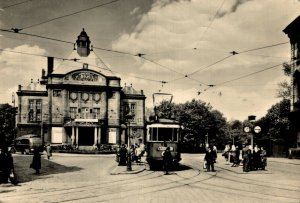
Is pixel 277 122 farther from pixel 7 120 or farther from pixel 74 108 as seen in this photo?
pixel 7 120

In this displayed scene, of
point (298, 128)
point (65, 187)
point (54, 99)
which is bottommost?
point (65, 187)

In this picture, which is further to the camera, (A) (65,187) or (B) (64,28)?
(B) (64,28)

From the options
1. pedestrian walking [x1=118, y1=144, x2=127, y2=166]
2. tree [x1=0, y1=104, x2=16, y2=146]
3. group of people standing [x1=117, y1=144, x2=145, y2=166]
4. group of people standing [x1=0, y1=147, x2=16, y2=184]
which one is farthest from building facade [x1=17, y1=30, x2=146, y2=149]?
group of people standing [x1=0, y1=147, x2=16, y2=184]

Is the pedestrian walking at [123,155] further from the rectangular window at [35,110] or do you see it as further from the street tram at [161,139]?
the rectangular window at [35,110]

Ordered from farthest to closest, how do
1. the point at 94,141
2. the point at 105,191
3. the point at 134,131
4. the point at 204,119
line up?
the point at 204,119 < the point at 134,131 < the point at 94,141 < the point at 105,191

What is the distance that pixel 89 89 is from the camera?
61.4m

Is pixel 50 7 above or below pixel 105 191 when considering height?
above

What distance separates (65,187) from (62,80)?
4758 centimetres

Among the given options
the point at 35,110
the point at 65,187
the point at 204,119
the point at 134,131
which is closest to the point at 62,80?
A: the point at 35,110

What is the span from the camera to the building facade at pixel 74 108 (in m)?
59.9

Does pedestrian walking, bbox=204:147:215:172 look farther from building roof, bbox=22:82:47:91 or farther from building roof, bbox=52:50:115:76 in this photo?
building roof, bbox=22:82:47:91

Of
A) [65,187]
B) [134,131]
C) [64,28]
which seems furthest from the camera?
[134,131]

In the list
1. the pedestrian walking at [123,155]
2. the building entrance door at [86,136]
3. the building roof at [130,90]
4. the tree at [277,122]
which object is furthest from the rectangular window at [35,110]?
the pedestrian walking at [123,155]

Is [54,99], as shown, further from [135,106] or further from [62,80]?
[135,106]
